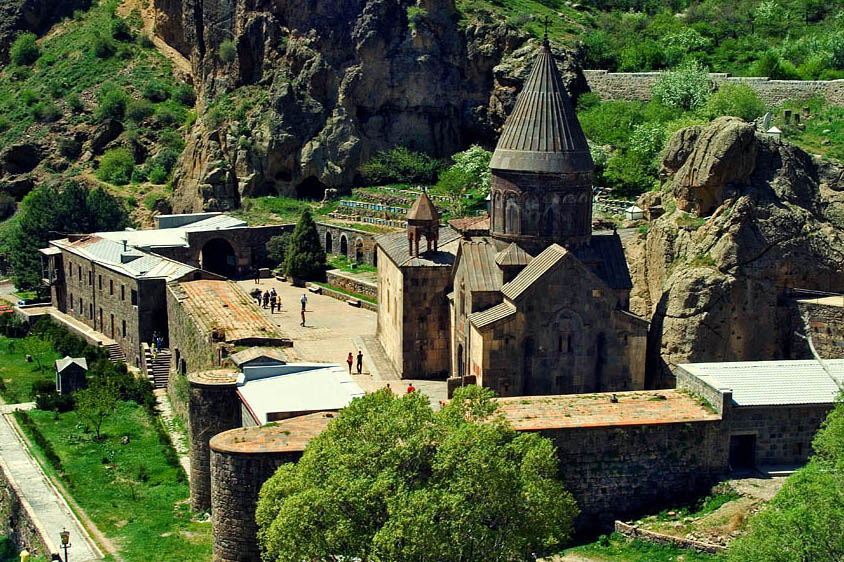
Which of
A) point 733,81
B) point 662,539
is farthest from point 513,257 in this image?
point 733,81

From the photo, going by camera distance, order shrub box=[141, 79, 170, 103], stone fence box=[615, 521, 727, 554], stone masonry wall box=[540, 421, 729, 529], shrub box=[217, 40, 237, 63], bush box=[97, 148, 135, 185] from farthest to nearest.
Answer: shrub box=[141, 79, 170, 103]
bush box=[97, 148, 135, 185]
shrub box=[217, 40, 237, 63]
stone masonry wall box=[540, 421, 729, 529]
stone fence box=[615, 521, 727, 554]

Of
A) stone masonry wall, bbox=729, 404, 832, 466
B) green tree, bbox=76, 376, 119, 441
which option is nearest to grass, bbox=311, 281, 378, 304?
green tree, bbox=76, 376, 119, 441

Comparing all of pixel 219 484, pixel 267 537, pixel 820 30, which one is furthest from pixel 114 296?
pixel 820 30

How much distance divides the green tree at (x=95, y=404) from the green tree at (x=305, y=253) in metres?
16.4

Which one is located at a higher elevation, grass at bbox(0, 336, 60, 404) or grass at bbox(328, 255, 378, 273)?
grass at bbox(328, 255, 378, 273)

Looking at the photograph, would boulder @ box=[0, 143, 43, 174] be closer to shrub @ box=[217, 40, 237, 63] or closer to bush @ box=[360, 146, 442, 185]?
shrub @ box=[217, 40, 237, 63]

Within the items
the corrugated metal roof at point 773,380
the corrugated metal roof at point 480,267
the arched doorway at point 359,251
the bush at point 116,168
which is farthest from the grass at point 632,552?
the bush at point 116,168

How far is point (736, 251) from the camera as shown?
117 ft

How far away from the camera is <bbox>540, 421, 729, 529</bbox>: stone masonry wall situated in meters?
29.8

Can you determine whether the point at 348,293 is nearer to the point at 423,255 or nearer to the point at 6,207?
the point at 423,255

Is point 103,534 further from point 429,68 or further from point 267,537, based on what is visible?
point 429,68

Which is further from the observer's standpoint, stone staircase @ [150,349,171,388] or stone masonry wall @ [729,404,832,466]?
stone staircase @ [150,349,171,388]

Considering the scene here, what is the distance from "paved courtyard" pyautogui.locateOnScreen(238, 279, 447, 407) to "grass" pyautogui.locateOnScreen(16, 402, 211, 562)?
19.1 feet

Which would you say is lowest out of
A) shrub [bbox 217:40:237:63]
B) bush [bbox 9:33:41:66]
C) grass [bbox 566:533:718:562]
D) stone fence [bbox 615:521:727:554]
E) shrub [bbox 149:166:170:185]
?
grass [bbox 566:533:718:562]
